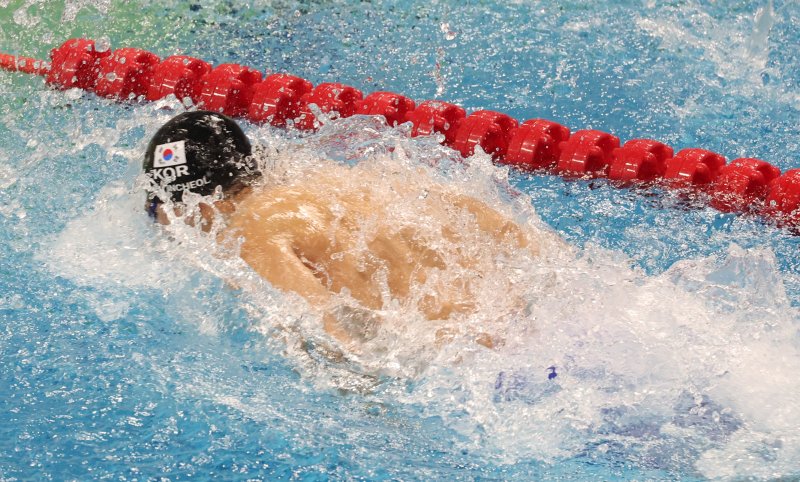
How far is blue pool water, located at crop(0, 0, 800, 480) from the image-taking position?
82.7 inches

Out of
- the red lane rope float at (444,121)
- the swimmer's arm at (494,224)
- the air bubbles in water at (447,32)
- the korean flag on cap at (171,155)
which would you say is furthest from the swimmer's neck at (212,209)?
the air bubbles in water at (447,32)

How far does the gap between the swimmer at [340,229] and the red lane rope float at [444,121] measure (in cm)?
111

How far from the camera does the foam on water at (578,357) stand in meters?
2.10

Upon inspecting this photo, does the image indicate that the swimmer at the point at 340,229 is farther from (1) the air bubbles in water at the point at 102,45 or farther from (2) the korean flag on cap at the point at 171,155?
(1) the air bubbles in water at the point at 102,45

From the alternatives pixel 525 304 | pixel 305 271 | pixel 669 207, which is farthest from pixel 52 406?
pixel 669 207

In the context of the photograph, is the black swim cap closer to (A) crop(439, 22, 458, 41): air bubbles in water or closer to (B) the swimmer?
(B) the swimmer

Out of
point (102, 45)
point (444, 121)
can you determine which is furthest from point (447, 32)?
point (102, 45)

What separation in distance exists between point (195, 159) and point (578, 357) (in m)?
1.17

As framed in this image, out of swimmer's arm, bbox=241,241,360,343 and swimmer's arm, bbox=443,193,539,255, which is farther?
swimmer's arm, bbox=443,193,539,255

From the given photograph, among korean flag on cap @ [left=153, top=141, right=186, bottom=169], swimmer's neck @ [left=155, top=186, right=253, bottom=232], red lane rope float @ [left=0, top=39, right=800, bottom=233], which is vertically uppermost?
red lane rope float @ [left=0, top=39, right=800, bottom=233]

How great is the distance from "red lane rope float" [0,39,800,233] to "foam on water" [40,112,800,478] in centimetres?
90

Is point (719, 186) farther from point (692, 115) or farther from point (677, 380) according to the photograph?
point (677, 380)

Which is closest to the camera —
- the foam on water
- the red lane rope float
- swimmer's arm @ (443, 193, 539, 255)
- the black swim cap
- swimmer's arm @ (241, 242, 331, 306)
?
the foam on water

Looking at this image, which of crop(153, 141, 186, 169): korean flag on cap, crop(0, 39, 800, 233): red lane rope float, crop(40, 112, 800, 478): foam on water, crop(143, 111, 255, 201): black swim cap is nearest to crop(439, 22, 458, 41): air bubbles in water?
crop(0, 39, 800, 233): red lane rope float
